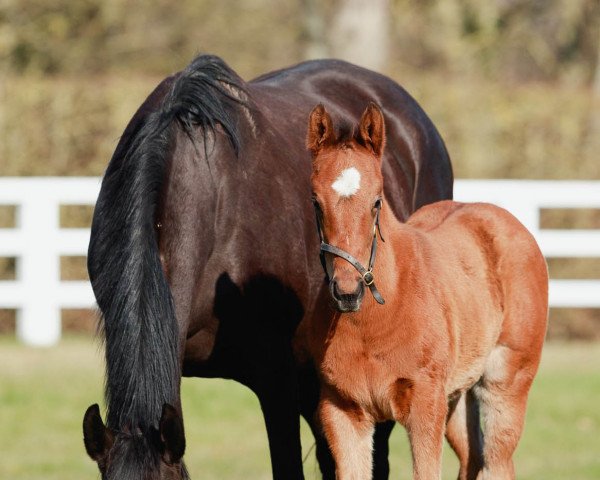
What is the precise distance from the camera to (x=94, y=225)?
13.5 feet

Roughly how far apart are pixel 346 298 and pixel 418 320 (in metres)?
0.54

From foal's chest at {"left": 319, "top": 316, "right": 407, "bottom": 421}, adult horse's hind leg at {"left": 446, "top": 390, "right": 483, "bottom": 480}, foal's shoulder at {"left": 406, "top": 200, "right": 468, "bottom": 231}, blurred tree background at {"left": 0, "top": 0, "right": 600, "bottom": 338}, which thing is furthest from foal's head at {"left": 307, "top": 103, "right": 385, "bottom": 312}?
blurred tree background at {"left": 0, "top": 0, "right": 600, "bottom": 338}

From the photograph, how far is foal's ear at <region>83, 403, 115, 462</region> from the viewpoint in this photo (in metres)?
3.23

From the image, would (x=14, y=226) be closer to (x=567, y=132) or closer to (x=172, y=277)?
(x=567, y=132)

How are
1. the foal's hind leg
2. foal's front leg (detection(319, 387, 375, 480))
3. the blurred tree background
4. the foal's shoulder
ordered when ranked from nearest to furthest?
foal's front leg (detection(319, 387, 375, 480)) → the foal's hind leg → the foal's shoulder → the blurred tree background

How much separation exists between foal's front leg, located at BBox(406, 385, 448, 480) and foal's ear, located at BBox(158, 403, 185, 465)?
31.8 inches

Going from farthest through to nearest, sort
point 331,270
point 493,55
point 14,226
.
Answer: point 493,55 → point 14,226 → point 331,270

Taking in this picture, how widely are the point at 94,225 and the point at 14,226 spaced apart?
6.99 meters

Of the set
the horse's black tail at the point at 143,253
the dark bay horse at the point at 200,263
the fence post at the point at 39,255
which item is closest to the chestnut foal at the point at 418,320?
the dark bay horse at the point at 200,263

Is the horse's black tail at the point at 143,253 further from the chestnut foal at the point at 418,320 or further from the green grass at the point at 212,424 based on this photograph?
the green grass at the point at 212,424

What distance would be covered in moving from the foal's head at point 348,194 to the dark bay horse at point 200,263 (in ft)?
1.71

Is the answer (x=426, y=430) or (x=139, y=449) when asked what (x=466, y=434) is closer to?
(x=426, y=430)

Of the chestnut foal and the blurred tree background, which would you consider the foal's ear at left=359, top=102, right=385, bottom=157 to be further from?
the blurred tree background

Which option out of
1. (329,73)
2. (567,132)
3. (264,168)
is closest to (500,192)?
(567,132)
